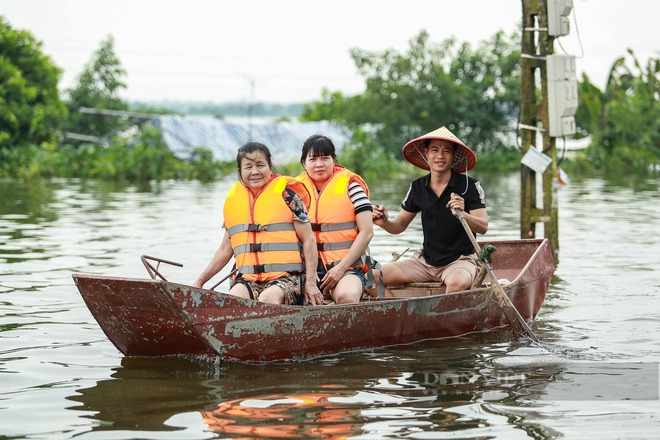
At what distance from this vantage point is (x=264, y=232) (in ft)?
19.8

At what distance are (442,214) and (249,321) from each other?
1.85 m

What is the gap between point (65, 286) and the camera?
8.82 meters

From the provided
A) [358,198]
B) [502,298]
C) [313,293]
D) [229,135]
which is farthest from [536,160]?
[229,135]

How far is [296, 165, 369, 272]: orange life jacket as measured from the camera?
633 centimetres

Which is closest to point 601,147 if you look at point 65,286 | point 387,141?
point 387,141

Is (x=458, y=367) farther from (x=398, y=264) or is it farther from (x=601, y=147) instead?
(x=601, y=147)

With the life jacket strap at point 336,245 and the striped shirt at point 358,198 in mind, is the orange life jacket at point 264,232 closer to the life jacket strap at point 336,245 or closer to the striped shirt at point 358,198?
the life jacket strap at point 336,245

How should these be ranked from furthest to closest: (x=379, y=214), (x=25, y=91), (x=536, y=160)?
(x=25, y=91), (x=536, y=160), (x=379, y=214)

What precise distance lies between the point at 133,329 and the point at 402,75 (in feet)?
107

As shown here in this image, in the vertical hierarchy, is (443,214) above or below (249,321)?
above

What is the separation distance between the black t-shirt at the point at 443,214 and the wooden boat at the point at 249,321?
0.48 m

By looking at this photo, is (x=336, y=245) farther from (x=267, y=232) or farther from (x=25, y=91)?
(x=25, y=91)

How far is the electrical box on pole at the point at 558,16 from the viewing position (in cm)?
969

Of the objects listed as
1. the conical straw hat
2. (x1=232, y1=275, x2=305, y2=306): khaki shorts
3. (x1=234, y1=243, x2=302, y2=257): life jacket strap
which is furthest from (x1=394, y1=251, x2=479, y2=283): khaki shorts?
(x1=234, y1=243, x2=302, y2=257): life jacket strap
